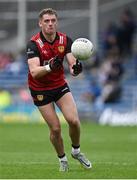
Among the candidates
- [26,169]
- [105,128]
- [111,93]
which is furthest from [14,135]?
[26,169]

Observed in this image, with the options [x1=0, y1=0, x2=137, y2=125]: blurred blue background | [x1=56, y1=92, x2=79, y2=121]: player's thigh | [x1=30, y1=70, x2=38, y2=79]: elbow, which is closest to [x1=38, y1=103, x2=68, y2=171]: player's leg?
[x1=56, y1=92, x2=79, y2=121]: player's thigh

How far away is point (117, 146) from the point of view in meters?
22.7

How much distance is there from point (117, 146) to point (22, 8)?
1468cm

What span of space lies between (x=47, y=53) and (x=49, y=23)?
51cm

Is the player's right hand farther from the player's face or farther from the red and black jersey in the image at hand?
the player's face

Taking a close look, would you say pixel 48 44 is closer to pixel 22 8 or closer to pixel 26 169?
pixel 26 169

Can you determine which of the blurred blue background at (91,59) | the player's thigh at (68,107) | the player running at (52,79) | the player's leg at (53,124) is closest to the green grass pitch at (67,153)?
the player's leg at (53,124)

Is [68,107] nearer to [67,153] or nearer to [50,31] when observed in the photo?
[50,31]

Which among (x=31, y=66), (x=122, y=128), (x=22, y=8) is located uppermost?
(x=31, y=66)

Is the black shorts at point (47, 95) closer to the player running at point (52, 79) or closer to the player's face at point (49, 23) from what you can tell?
the player running at point (52, 79)

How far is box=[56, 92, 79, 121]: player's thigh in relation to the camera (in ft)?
47.7

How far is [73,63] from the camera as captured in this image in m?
14.6

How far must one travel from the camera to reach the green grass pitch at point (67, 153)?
14.3 m

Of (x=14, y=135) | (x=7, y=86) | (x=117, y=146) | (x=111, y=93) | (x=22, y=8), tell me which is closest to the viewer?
(x=117, y=146)
